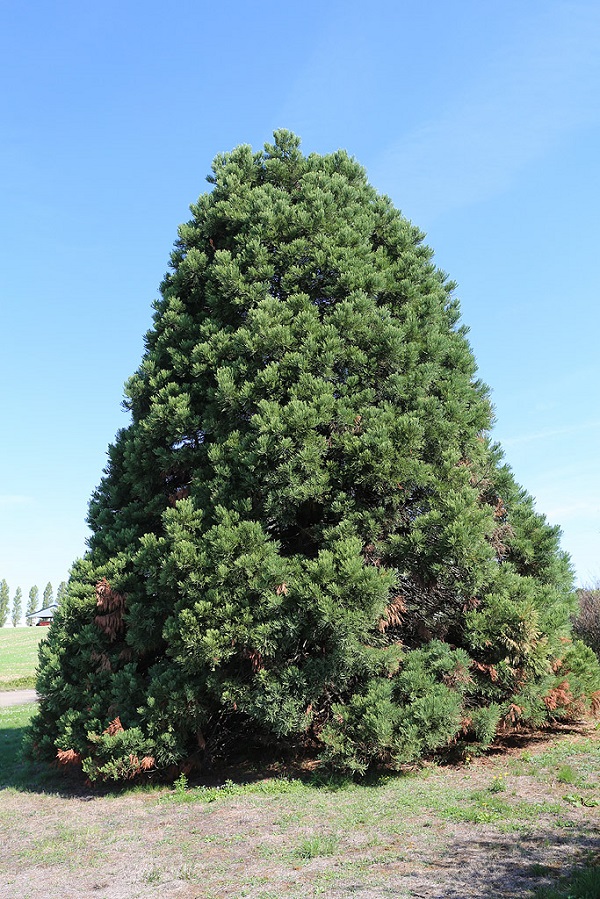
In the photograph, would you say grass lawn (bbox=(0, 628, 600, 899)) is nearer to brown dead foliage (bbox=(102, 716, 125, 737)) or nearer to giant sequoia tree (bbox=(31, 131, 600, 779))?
giant sequoia tree (bbox=(31, 131, 600, 779))

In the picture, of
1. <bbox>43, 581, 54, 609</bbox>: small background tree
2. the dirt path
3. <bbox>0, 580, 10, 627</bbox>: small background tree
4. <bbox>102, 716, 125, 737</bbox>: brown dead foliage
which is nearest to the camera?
<bbox>102, 716, 125, 737</bbox>: brown dead foliage

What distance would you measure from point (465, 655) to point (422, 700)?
2.73 ft

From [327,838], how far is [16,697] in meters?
18.0

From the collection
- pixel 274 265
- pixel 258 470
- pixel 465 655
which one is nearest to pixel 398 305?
pixel 274 265

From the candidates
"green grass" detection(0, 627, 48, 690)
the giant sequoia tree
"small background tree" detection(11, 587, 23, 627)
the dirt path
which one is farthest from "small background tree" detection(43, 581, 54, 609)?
the giant sequoia tree

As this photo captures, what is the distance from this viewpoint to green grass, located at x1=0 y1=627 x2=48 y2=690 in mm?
23188

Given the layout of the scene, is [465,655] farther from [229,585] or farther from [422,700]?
[229,585]

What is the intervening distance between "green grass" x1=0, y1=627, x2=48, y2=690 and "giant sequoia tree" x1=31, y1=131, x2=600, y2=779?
509 cm

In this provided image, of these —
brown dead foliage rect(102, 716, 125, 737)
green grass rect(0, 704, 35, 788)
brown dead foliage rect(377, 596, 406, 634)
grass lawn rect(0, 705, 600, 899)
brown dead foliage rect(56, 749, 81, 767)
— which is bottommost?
green grass rect(0, 704, 35, 788)

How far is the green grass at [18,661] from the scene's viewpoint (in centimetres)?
2319

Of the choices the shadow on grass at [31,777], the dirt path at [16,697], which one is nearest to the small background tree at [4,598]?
the dirt path at [16,697]

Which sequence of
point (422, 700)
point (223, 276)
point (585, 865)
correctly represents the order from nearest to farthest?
point (585, 865) < point (422, 700) < point (223, 276)

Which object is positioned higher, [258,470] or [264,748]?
[258,470]

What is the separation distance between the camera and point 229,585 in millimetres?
7016
